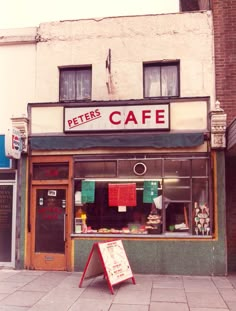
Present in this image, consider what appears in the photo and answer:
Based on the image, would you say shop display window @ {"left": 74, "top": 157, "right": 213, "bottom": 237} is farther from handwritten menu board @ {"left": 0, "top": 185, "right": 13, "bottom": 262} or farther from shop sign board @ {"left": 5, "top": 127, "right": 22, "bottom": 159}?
handwritten menu board @ {"left": 0, "top": 185, "right": 13, "bottom": 262}

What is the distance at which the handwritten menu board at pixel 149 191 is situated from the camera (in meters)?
10.5

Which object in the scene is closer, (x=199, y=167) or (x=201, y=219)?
(x=201, y=219)

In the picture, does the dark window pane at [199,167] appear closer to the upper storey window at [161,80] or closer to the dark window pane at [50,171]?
A: the upper storey window at [161,80]

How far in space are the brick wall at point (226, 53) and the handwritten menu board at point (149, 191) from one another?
2.69 meters

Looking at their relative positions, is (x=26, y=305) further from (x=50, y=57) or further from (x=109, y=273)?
(x=50, y=57)

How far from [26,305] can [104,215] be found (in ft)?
12.7

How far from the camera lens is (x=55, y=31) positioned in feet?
38.1

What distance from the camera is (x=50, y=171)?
11.0 meters

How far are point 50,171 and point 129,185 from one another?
227 cm

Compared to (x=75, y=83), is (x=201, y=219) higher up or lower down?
lower down

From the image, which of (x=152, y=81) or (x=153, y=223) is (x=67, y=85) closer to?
(x=152, y=81)

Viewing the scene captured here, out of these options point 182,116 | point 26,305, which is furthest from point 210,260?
point 26,305

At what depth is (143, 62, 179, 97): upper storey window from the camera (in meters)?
11.2

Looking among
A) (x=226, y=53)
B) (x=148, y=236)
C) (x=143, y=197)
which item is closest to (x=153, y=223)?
(x=148, y=236)
